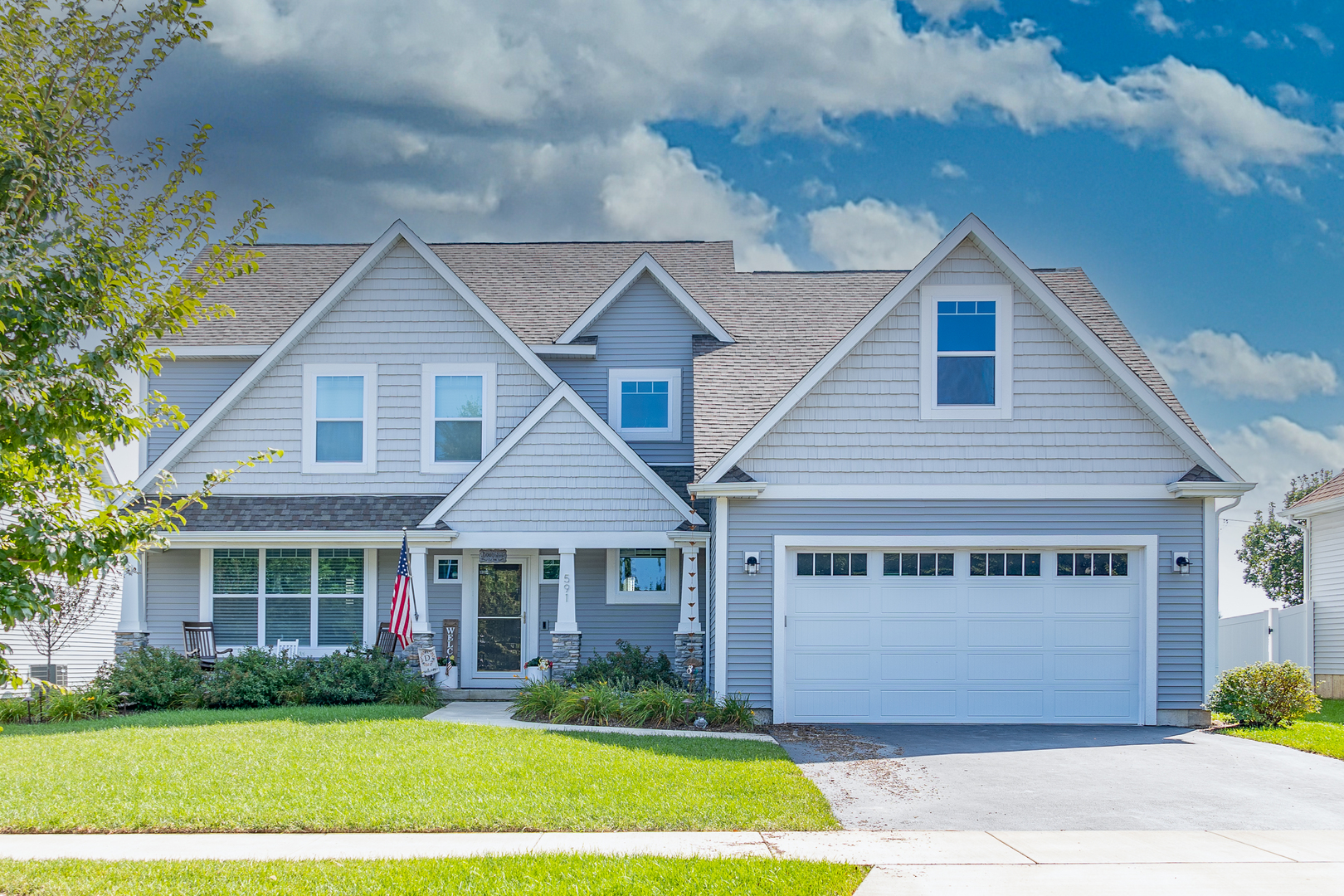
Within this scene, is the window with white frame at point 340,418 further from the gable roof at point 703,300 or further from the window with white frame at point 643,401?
the window with white frame at point 643,401

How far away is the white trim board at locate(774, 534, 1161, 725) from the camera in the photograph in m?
14.3

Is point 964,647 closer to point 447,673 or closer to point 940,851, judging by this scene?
point 940,851

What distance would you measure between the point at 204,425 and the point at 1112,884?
14639mm

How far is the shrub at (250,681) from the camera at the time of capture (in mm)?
14961

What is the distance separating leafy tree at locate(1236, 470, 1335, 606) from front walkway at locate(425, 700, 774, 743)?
29613mm

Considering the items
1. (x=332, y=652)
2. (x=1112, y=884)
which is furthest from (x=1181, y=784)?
(x=332, y=652)

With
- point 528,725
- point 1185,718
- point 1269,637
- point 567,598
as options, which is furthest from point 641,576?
point 1269,637

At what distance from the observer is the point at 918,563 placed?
48.1 feet

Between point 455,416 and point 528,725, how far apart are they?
6307 millimetres

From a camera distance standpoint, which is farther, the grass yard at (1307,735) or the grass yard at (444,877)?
the grass yard at (1307,735)

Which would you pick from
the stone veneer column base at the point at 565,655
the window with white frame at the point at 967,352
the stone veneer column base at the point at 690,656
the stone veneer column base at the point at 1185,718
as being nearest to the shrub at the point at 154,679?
the stone veneer column base at the point at 565,655

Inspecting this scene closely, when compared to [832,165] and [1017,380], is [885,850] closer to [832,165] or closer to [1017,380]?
[1017,380]

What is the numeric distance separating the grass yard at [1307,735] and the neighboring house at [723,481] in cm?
77

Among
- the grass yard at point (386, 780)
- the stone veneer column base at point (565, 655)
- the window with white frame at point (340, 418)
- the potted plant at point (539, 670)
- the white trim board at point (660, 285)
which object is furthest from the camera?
the white trim board at point (660, 285)
